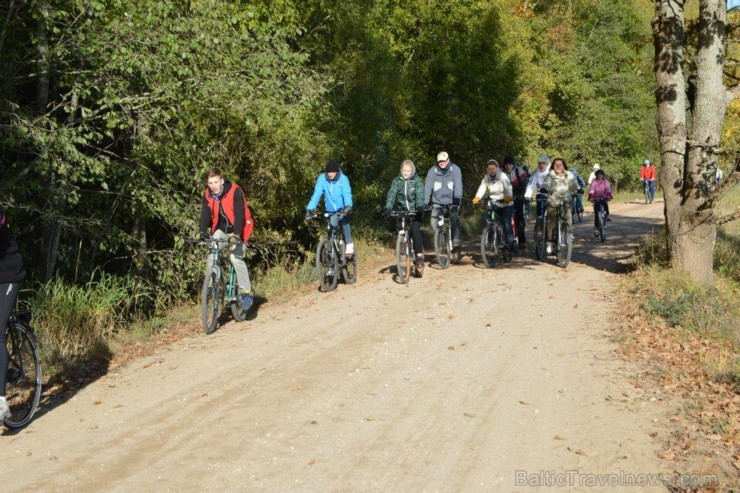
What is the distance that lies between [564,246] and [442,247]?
2445 millimetres

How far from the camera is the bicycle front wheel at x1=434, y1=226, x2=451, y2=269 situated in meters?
16.5

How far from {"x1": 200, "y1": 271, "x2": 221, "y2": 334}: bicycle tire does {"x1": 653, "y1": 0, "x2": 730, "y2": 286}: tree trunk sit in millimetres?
7820

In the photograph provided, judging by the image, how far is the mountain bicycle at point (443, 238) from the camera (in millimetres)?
16406

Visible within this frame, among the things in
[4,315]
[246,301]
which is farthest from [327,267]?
[4,315]

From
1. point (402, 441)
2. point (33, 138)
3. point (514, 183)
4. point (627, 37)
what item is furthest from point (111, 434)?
point (627, 37)

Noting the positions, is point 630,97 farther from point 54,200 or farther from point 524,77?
point 54,200

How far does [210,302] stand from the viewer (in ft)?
38.1

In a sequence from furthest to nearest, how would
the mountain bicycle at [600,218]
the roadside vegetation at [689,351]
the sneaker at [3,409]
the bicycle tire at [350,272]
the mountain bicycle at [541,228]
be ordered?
the mountain bicycle at [600,218] < the mountain bicycle at [541,228] < the bicycle tire at [350,272] < the sneaker at [3,409] < the roadside vegetation at [689,351]

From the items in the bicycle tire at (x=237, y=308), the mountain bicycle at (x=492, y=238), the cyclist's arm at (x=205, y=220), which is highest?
the cyclist's arm at (x=205, y=220)

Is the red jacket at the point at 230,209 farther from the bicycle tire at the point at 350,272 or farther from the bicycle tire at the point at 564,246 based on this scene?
the bicycle tire at the point at 564,246

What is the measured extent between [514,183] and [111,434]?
1327 centimetres

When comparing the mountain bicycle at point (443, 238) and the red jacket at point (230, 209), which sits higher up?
the red jacket at point (230, 209)

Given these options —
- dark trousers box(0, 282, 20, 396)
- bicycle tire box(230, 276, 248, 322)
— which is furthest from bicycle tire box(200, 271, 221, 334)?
dark trousers box(0, 282, 20, 396)

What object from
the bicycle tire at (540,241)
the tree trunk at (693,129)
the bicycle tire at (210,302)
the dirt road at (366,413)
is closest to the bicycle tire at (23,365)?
the dirt road at (366,413)
